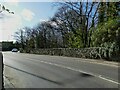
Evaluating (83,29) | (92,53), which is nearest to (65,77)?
(92,53)

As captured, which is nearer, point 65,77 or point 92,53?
point 65,77

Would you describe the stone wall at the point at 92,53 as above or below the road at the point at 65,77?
above

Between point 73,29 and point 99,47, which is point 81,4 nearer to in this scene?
point 73,29

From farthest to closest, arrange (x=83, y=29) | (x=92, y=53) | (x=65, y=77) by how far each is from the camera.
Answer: (x=83, y=29)
(x=92, y=53)
(x=65, y=77)

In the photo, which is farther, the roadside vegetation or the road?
the roadside vegetation

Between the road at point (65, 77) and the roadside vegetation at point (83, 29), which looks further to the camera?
the roadside vegetation at point (83, 29)

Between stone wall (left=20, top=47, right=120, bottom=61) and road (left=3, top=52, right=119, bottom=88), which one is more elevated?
stone wall (left=20, top=47, right=120, bottom=61)

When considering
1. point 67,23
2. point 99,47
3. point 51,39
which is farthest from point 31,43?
point 99,47

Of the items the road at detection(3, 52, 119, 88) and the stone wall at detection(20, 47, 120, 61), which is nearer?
the road at detection(3, 52, 119, 88)

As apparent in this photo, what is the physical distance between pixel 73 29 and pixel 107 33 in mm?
32585

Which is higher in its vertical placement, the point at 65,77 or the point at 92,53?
the point at 92,53

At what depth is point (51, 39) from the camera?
98.4 meters

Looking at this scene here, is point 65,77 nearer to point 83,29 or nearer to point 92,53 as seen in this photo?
point 92,53

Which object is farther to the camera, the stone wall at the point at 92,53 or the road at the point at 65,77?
the stone wall at the point at 92,53
